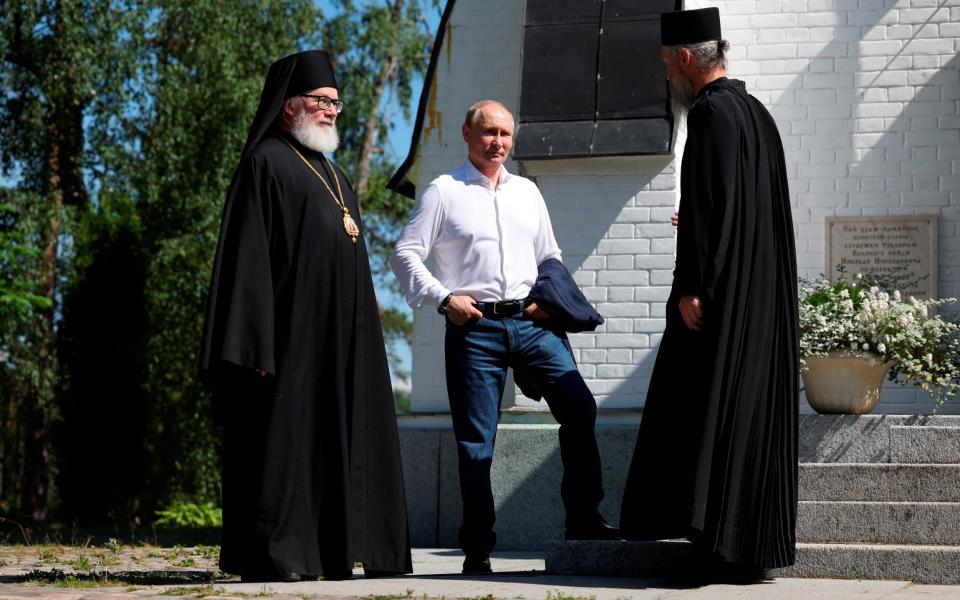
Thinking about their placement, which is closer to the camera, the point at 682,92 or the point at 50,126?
the point at 682,92

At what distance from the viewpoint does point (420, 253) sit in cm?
624

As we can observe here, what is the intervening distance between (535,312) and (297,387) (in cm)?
112

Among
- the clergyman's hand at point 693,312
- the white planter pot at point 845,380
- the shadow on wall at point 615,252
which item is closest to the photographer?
the clergyman's hand at point 693,312

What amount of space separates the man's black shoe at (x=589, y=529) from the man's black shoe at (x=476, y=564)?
1.20 ft

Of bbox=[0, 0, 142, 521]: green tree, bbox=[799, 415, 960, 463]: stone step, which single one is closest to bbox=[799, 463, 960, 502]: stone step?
bbox=[799, 415, 960, 463]: stone step

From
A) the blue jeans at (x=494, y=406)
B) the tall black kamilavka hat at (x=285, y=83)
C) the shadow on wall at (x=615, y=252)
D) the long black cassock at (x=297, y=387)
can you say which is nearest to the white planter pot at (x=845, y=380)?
the shadow on wall at (x=615, y=252)

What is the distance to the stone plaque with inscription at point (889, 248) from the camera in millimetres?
9336

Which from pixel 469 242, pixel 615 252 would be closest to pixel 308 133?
pixel 469 242

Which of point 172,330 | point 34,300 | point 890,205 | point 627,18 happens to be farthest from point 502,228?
point 172,330

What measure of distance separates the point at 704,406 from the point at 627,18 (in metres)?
4.49

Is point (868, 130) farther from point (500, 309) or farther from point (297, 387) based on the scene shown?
point (297, 387)

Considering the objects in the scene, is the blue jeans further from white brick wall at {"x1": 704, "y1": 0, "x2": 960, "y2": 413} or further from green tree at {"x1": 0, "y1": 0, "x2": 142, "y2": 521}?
green tree at {"x1": 0, "y1": 0, "x2": 142, "y2": 521}

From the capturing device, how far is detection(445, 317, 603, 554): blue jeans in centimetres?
602

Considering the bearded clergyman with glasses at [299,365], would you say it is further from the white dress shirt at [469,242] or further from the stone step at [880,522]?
the stone step at [880,522]
